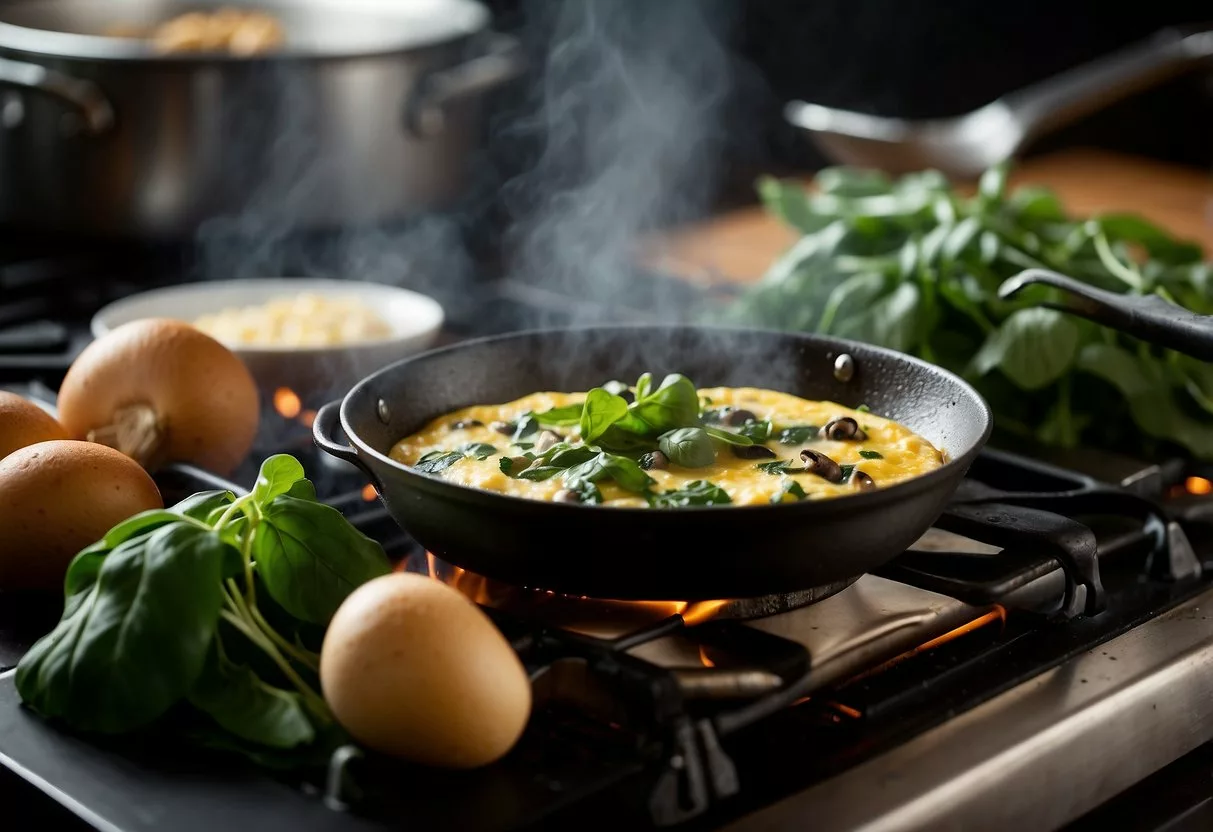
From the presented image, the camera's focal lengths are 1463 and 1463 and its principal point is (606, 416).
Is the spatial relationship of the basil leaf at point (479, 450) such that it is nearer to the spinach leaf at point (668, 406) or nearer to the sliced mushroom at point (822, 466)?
the spinach leaf at point (668, 406)

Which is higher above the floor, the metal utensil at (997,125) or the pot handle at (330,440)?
the metal utensil at (997,125)

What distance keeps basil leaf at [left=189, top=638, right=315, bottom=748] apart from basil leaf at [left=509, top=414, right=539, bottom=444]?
0.38m

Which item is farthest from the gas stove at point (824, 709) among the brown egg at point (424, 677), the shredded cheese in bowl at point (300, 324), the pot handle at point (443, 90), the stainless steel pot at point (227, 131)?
the pot handle at point (443, 90)

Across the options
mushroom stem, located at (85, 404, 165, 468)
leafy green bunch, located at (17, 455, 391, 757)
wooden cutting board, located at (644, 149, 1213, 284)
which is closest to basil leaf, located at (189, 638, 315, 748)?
leafy green bunch, located at (17, 455, 391, 757)

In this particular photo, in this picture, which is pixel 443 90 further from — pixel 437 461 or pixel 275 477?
pixel 275 477

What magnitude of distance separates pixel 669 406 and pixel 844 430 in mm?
167

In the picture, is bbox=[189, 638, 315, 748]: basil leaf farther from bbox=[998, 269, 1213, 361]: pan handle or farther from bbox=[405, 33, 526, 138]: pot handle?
bbox=[405, 33, 526, 138]: pot handle

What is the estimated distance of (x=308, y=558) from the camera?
3.44 feet

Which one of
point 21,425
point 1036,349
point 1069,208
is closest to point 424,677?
point 21,425

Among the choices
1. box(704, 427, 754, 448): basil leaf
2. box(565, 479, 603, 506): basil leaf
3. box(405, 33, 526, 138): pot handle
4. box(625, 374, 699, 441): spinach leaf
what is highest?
box(405, 33, 526, 138): pot handle

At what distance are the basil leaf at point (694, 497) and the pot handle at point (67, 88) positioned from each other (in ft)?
4.02

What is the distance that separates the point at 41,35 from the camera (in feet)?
6.73

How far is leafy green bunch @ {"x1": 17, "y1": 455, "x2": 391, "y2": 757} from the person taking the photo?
95 cm

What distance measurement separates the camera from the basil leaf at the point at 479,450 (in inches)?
49.5
